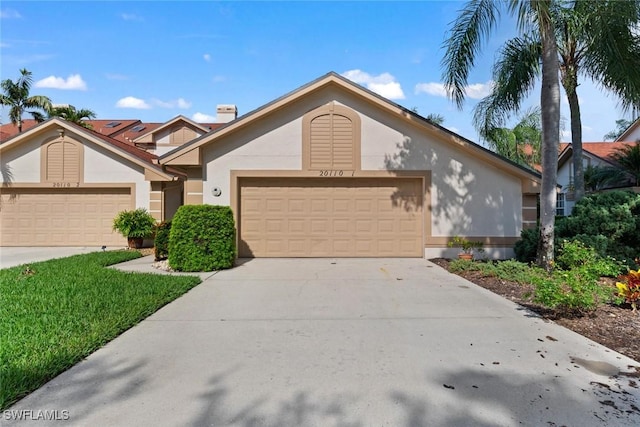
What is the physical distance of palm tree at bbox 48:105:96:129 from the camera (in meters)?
23.5

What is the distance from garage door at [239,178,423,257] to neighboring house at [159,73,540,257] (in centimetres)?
3

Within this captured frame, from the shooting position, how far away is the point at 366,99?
10.7 meters

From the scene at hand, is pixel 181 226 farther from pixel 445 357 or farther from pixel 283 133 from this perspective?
pixel 445 357

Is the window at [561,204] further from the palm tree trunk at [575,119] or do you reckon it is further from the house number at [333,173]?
the house number at [333,173]

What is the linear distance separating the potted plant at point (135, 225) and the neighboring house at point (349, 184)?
342cm

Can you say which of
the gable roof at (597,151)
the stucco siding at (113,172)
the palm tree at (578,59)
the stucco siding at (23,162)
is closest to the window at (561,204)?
the gable roof at (597,151)

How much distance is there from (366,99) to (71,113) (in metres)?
21.9

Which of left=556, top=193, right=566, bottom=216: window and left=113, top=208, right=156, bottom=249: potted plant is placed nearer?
left=113, top=208, right=156, bottom=249: potted plant

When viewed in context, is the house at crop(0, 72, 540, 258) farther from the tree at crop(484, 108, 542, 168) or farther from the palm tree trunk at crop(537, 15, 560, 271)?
the tree at crop(484, 108, 542, 168)

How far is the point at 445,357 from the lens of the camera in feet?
12.7

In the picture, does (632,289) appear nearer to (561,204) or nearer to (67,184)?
(67,184)

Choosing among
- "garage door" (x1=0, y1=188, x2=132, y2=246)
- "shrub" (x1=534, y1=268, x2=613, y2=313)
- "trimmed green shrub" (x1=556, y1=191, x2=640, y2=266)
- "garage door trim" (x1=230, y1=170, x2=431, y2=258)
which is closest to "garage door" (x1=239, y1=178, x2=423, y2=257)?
"garage door trim" (x1=230, y1=170, x2=431, y2=258)

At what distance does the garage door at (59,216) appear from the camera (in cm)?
1396

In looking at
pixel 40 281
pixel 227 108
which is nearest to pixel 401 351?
pixel 40 281
